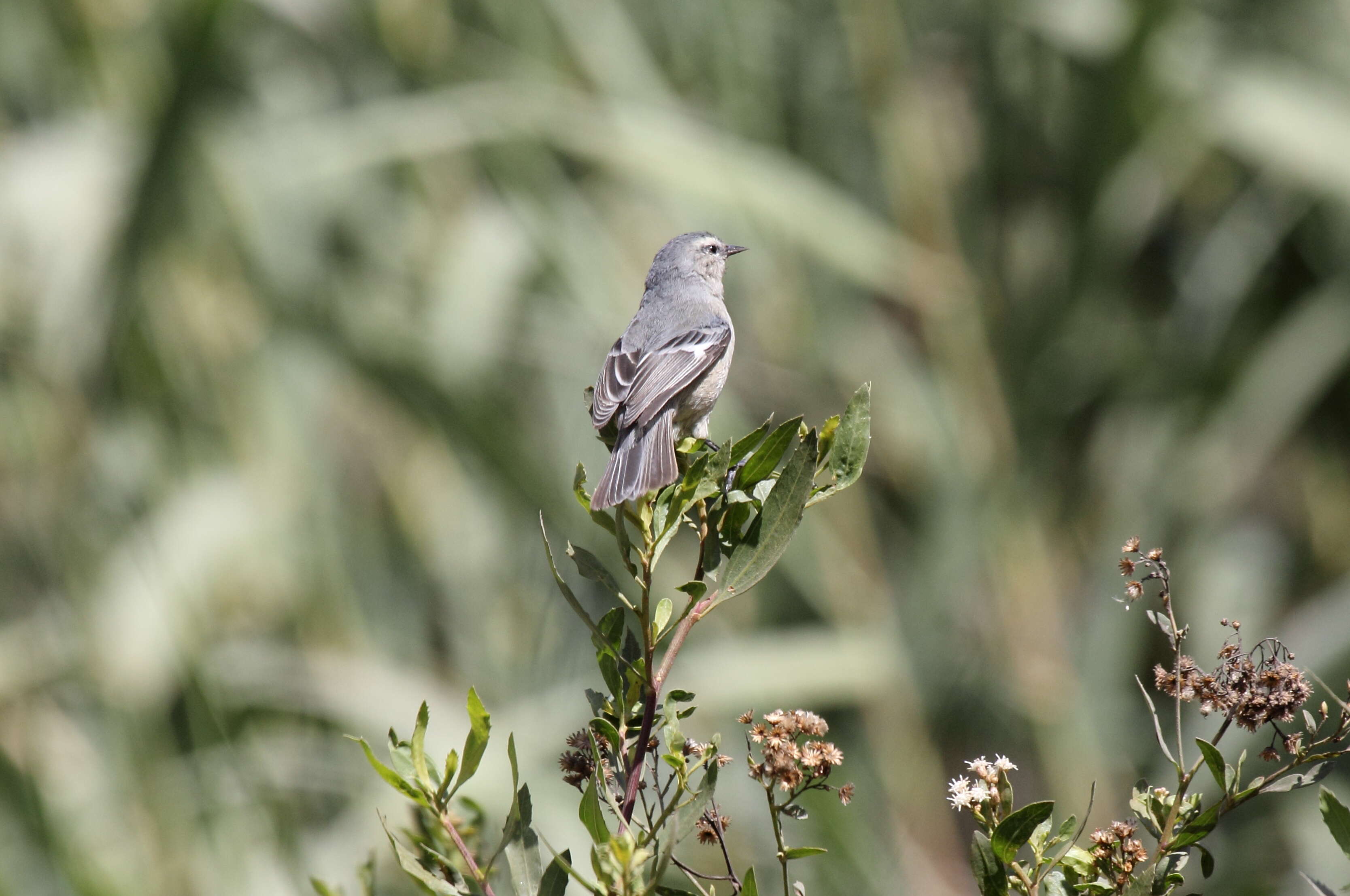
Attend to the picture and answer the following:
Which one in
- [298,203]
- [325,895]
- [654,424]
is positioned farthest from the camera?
[298,203]

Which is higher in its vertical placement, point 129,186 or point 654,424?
point 129,186

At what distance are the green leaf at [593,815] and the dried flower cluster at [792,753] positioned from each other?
0.32 feet

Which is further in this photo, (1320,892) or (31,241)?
(31,241)

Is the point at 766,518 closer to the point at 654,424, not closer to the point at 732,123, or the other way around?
the point at 654,424

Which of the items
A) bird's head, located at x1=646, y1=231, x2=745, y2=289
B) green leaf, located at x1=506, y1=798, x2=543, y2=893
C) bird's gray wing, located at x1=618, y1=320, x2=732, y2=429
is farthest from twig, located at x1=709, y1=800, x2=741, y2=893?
bird's head, located at x1=646, y1=231, x2=745, y2=289

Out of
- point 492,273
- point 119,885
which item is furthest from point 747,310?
point 119,885

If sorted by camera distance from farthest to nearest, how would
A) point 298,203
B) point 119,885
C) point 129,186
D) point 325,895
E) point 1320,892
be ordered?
point 298,203 < point 129,186 < point 119,885 < point 325,895 < point 1320,892

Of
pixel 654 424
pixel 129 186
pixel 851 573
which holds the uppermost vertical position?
pixel 129 186

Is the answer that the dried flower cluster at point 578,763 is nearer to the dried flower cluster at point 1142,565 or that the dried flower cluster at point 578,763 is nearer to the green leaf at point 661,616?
the green leaf at point 661,616

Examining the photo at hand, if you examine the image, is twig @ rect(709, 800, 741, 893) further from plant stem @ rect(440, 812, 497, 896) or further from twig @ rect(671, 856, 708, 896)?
plant stem @ rect(440, 812, 497, 896)

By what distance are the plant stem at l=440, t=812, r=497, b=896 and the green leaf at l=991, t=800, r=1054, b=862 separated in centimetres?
30

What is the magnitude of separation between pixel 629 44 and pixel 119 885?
9.04 ft

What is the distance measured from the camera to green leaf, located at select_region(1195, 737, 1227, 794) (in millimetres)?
622

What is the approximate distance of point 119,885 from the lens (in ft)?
4.33
